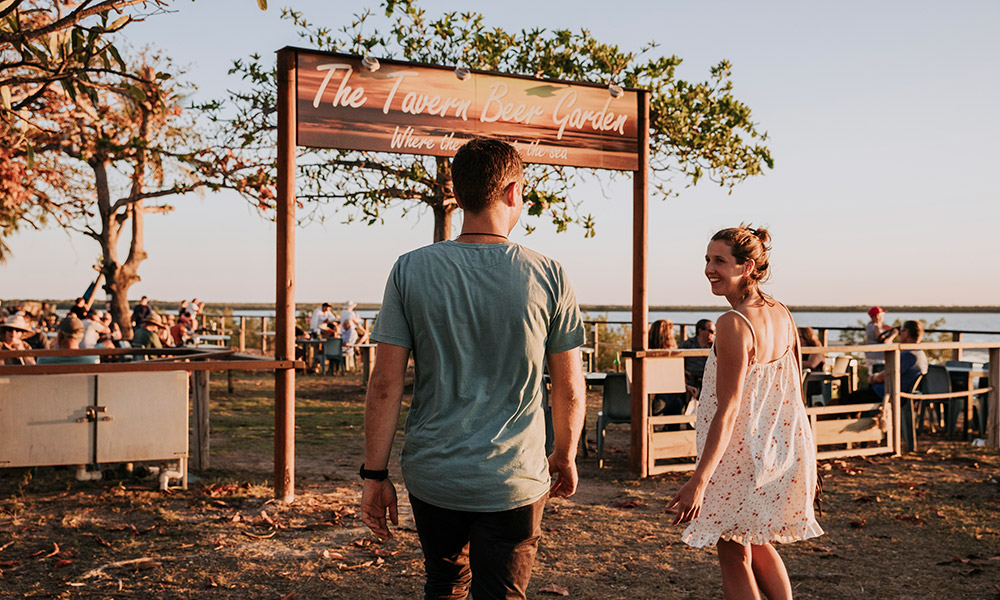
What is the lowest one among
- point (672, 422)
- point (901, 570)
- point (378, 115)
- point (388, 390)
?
point (901, 570)

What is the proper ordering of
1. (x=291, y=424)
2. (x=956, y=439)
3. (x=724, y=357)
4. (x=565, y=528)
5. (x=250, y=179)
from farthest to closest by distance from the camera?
(x=250, y=179)
(x=956, y=439)
(x=291, y=424)
(x=565, y=528)
(x=724, y=357)

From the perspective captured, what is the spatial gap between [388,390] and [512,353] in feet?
1.10

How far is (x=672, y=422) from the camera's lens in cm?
731

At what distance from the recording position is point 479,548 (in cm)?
204

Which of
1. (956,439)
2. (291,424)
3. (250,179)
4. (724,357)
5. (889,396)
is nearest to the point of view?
(724,357)

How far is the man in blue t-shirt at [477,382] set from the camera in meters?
2.00

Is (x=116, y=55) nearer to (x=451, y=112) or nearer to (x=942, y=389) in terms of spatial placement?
(x=451, y=112)

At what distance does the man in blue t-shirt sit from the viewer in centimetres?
200

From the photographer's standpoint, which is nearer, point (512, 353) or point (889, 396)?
point (512, 353)

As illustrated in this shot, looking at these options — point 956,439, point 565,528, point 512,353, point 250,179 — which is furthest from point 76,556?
point 956,439

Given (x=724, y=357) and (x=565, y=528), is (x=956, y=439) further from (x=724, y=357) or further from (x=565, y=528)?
(x=724, y=357)

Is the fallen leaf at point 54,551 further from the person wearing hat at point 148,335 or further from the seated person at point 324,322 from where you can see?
the seated person at point 324,322

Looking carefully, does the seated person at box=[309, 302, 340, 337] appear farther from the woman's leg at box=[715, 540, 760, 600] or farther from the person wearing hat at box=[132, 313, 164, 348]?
the woman's leg at box=[715, 540, 760, 600]

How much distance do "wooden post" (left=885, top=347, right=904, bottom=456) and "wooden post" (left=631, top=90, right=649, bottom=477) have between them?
2.79 meters
